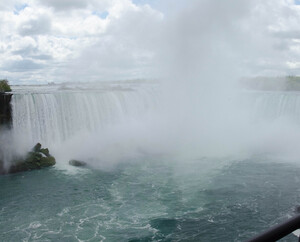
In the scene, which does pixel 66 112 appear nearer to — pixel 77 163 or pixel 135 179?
pixel 77 163

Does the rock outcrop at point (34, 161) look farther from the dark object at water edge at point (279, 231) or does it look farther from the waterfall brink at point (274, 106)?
the waterfall brink at point (274, 106)

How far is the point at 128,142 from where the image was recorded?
57.2ft

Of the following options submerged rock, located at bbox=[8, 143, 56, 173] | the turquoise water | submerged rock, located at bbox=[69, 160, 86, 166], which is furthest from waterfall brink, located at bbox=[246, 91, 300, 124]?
submerged rock, located at bbox=[8, 143, 56, 173]

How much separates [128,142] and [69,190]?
723cm

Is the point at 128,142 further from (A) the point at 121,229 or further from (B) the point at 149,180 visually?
(A) the point at 121,229

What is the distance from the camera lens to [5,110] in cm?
1425

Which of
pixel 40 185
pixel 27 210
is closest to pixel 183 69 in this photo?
pixel 40 185

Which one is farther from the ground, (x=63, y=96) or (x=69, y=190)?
(x=63, y=96)

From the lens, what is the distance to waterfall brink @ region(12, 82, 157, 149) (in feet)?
48.8

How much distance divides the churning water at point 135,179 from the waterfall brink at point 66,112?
2.0 inches

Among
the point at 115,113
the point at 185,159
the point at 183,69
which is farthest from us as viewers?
the point at 183,69

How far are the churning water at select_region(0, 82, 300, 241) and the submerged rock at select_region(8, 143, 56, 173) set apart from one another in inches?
20.0

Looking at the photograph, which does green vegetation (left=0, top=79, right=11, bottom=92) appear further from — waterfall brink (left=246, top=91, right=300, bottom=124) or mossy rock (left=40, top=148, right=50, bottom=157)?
waterfall brink (left=246, top=91, right=300, bottom=124)

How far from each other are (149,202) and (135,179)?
2.32m
